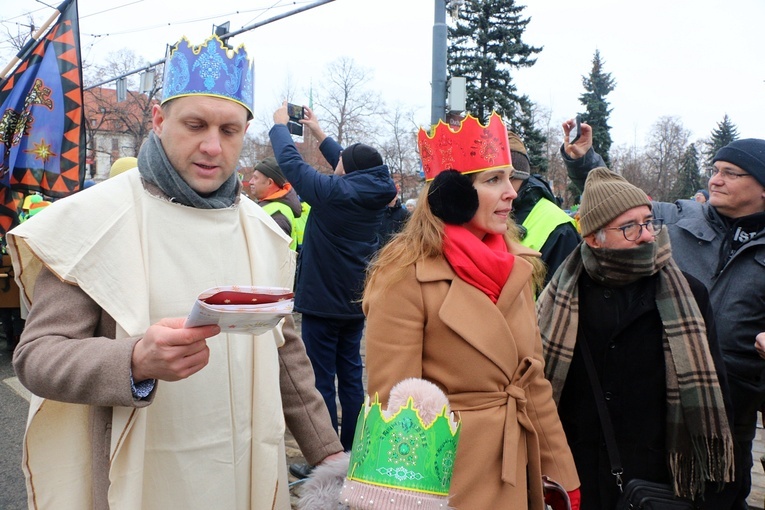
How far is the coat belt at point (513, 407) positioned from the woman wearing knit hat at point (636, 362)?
0.56m

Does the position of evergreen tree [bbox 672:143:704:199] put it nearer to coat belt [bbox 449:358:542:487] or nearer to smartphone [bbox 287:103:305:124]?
smartphone [bbox 287:103:305:124]

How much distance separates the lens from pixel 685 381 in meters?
2.51

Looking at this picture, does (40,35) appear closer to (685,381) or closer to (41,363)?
(41,363)

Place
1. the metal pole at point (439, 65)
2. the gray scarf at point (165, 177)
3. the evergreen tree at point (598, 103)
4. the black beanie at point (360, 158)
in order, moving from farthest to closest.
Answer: the evergreen tree at point (598, 103) < the metal pole at point (439, 65) < the black beanie at point (360, 158) < the gray scarf at point (165, 177)

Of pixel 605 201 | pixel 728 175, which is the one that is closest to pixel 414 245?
pixel 605 201

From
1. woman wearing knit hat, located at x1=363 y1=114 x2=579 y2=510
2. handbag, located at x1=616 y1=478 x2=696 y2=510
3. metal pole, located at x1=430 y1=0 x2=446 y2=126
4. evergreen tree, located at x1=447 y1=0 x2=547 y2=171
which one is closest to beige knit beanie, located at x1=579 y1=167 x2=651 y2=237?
woman wearing knit hat, located at x1=363 y1=114 x2=579 y2=510

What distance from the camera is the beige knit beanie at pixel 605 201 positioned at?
2.65m

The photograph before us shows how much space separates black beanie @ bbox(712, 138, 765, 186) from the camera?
3.27 m

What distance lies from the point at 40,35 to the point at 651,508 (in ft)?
17.6

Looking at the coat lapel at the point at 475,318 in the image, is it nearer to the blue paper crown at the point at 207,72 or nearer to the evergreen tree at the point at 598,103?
the blue paper crown at the point at 207,72

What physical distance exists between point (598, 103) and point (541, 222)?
43.4m

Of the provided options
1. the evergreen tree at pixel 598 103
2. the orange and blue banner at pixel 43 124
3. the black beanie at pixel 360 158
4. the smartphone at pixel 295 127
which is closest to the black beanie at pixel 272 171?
the smartphone at pixel 295 127

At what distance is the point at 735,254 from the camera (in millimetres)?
3172

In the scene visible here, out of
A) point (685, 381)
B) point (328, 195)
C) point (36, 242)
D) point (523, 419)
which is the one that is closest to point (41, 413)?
point (36, 242)
